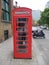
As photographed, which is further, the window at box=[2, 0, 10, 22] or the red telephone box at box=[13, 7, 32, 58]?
the window at box=[2, 0, 10, 22]

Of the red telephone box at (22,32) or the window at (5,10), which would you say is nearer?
the red telephone box at (22,32)

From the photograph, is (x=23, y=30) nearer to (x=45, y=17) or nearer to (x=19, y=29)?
(x=19, y=29)

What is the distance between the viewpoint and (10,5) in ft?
88.9

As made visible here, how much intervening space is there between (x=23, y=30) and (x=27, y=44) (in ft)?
2.38

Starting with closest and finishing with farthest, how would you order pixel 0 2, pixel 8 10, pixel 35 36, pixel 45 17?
1. pixel 0 2
2. pixel 8 10
3. pixel 35 36
4. pixel 45 17

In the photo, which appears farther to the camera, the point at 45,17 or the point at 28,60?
the point at 45,17

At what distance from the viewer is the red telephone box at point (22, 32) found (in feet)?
37.7

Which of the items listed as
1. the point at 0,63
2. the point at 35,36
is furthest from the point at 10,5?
the point at 0,63

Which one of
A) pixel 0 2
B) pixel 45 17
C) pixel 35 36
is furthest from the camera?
pixel 45 17

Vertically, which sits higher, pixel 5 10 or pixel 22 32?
pixel 5 10

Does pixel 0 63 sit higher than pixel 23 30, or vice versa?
pixel 23 30

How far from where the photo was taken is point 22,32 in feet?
38.2

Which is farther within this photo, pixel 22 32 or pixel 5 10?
pixel 5 10

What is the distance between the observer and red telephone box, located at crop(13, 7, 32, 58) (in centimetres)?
1150
